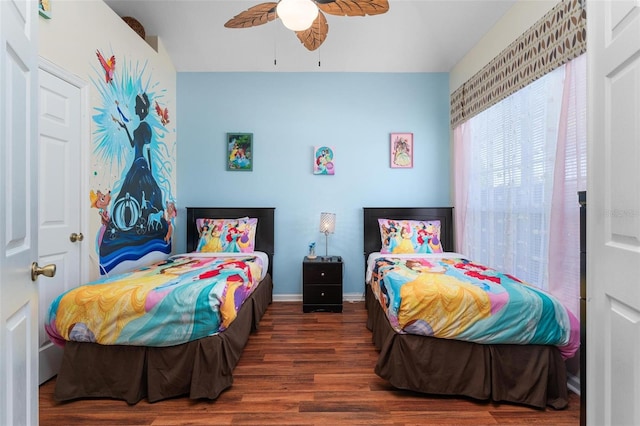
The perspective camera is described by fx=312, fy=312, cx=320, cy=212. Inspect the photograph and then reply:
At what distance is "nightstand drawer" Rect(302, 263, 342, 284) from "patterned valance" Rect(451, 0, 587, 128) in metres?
2.20

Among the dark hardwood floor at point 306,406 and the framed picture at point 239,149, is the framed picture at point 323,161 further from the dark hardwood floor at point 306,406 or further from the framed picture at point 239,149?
the dark hardwood floor at point 306,406

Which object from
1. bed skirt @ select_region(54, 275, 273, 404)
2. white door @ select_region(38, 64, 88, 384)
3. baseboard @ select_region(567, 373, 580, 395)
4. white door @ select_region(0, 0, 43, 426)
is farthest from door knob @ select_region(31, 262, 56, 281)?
baseboard @ select_region(567, 373, 580, 395)

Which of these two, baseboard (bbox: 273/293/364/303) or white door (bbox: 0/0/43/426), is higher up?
white door (bbox: 0/0/43/426)

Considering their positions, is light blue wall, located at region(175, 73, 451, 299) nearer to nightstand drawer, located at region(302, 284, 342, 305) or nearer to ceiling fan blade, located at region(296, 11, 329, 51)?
nightstand drawer, located at region(302, 284, 342, 305)

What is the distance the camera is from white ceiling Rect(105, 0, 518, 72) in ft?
9.89

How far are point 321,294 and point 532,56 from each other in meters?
2.84

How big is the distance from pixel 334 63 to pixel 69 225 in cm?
309

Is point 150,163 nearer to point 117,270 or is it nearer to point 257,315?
point 117,270

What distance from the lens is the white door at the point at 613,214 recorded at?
81 centimetres

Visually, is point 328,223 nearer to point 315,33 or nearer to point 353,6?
point 315,33

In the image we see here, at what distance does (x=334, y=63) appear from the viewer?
3.71 metres

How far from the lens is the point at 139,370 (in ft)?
5.98

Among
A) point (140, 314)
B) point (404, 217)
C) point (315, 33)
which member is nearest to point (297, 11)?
point (315, 33)

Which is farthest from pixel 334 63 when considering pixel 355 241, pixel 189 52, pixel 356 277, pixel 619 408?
pixel 619 408
